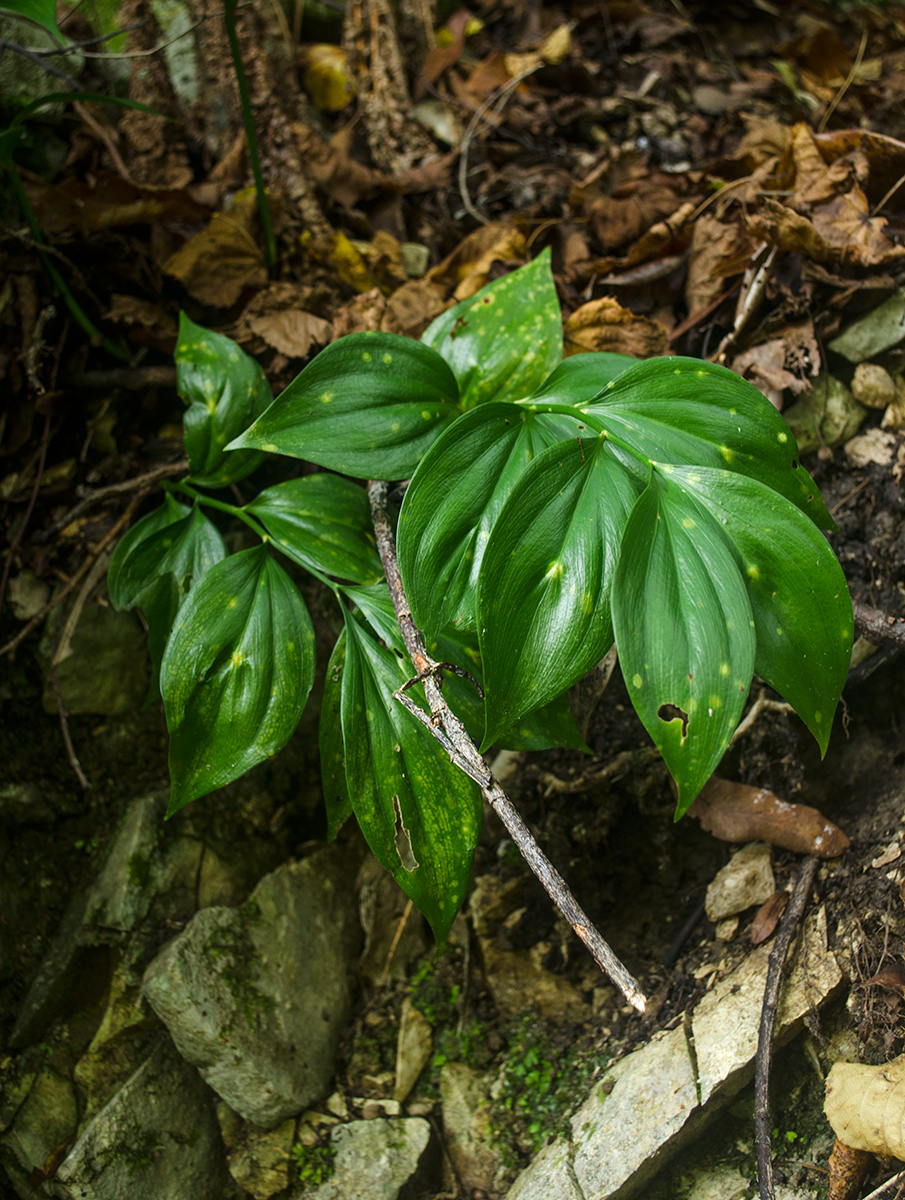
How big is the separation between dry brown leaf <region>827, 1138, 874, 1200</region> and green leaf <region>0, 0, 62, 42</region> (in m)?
1.86

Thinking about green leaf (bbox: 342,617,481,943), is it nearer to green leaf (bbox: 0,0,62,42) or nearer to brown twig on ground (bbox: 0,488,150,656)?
brown twig on ground (bbox: 0,488,150,656)

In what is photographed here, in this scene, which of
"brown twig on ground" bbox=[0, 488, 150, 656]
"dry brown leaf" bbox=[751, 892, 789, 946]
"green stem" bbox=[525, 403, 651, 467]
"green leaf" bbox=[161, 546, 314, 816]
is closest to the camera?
"green stem" bbox=[525, 403, 651, 467]

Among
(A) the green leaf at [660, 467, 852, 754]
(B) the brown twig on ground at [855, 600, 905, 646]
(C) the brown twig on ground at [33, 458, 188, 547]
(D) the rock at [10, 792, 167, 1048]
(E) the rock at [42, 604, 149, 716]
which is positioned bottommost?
(D) the rock at [10, 792, 167, 1048]

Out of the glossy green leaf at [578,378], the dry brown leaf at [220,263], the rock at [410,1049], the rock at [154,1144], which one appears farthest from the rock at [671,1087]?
the dry brown leaf at [220,263]

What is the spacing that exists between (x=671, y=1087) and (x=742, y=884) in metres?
0.31

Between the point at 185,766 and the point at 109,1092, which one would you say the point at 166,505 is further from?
the point at 109,1092

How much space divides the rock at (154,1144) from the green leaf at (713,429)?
3.85 feet

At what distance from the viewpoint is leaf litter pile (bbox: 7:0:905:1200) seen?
119 centimetres

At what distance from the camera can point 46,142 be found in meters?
1.66

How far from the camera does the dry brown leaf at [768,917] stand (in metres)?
1.05

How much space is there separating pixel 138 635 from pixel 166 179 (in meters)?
1.08

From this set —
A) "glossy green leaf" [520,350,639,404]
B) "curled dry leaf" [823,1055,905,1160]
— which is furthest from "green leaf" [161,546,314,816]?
"curled dry leaf" [823,1055,905,1160]

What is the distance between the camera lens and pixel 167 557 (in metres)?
1.17

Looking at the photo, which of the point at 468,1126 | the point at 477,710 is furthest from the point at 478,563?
the point at 468,1126
